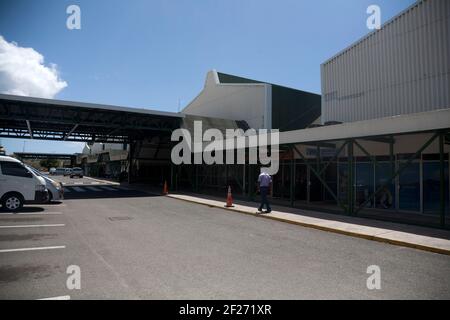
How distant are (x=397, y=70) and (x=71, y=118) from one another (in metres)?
22.9

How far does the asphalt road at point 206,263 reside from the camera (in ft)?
14.8

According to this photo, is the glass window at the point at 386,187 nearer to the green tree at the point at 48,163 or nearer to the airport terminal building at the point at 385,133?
the airport terminal building at the point at 385,133

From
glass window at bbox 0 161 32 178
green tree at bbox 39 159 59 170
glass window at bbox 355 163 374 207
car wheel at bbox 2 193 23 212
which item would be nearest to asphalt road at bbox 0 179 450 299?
car wheel at bbox 2 193 23 212

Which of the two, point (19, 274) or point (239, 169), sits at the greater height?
point (239, 169)

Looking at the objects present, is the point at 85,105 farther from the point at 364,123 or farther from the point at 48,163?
the point at 48,163

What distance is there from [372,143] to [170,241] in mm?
11182

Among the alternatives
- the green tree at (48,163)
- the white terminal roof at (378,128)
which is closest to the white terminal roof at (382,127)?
the white terminal roof at (378,128)

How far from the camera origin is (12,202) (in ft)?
39.2

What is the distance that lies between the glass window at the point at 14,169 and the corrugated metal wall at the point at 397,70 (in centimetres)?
1651

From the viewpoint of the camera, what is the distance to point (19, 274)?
5.13 metres

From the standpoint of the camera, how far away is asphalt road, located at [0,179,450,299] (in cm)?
452

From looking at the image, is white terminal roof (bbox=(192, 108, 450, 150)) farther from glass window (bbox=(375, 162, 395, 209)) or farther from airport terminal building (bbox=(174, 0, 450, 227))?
A: glass window (bbox=(375, 162, 395, 209))
